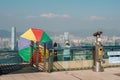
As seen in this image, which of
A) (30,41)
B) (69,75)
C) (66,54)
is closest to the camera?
(69,75)

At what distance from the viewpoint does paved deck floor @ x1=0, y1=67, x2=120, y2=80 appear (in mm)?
13125

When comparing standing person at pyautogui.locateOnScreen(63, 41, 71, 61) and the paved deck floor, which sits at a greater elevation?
standing person at pyautogui.locateOnScreen(63, 41, 71, 61)

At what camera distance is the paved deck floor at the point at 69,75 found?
13.1 m

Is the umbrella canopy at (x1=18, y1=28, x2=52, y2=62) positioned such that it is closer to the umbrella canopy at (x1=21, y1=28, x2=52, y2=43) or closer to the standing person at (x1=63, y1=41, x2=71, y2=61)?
the umbrella canopy at (x1=21, y1=28, x2=52, y2=43)

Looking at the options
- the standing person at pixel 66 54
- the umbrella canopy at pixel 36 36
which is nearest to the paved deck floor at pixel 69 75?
the standing person at pixel 66 54

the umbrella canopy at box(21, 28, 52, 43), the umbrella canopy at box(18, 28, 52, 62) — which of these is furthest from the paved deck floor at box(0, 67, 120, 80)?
the umbrella canopy at box(21, 28, 52, 43)

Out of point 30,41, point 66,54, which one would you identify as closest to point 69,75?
point 66,54

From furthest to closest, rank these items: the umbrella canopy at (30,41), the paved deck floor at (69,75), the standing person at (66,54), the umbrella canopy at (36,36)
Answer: the umbrella canopy at (36,36), the umbrella canopy at (30,41), the standing person at (66,54), the paved deck floor at (69,75)

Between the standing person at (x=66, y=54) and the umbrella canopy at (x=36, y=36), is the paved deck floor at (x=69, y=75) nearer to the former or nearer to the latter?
the standing person at (x=66, y=54)

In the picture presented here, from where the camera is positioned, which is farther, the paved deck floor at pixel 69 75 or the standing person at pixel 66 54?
the standing person at pixel 66 54

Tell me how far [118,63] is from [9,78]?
723cm

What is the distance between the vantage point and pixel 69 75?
14000mm

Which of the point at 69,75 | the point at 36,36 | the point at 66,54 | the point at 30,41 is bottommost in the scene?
the point at 69,75

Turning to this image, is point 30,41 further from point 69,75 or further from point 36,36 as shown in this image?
point 69,75
